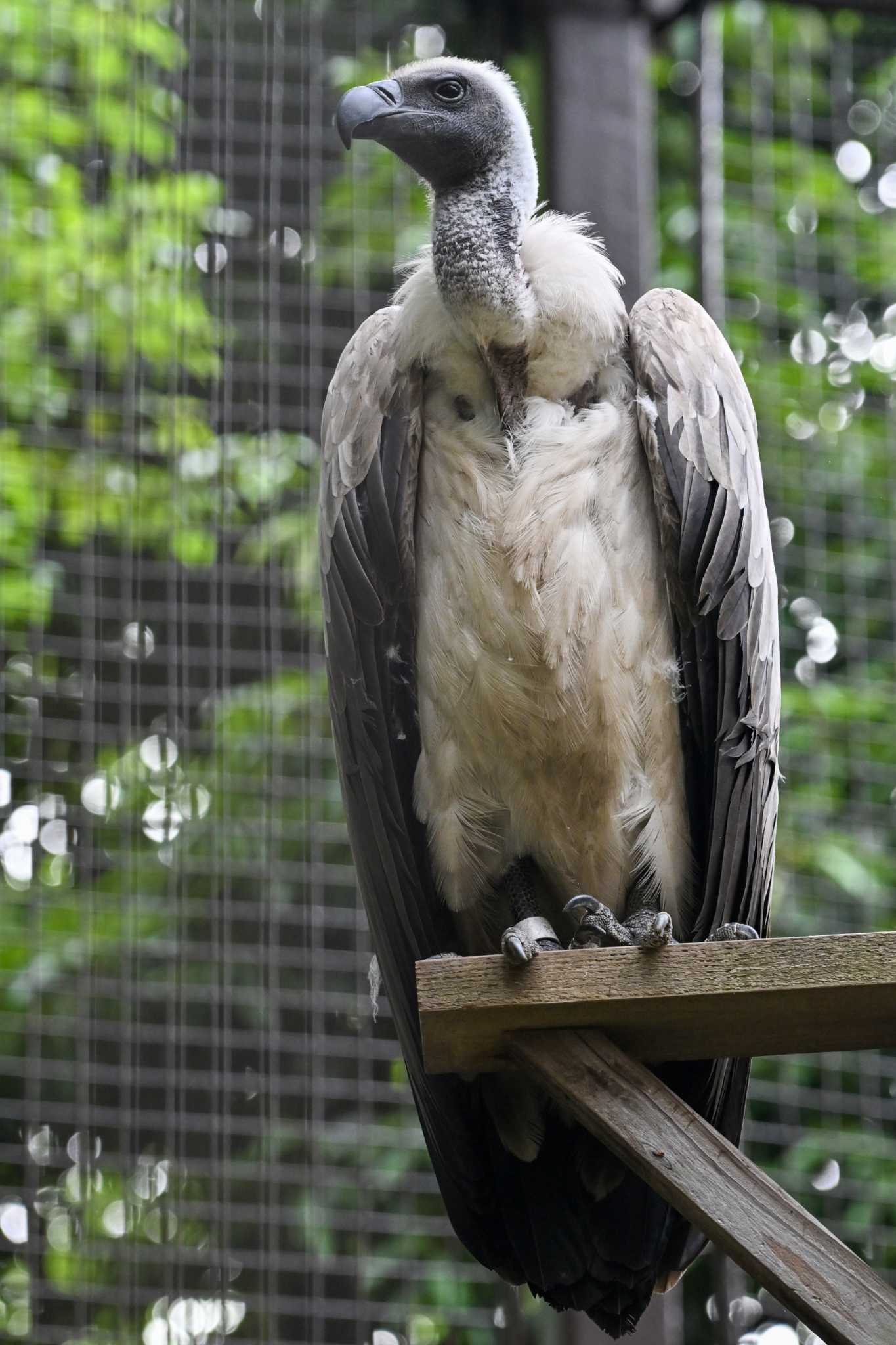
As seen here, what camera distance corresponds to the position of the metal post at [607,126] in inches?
166

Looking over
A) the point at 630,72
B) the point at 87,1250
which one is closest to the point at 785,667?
the point at 630,72

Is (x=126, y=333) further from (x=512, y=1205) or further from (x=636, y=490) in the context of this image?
(x=512, y=1205)

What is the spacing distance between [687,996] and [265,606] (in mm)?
2729

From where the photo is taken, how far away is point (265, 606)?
4.90 metres

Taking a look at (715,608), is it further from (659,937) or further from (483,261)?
(659,937)

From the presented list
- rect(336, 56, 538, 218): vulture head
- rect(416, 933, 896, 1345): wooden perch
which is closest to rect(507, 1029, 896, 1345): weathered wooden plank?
rect(416, 933, 896, 1345): wooden perch

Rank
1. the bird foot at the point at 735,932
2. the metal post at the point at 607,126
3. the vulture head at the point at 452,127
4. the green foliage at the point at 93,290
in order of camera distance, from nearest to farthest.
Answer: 1. the bird foot at the point at 735,932
2. the vulture head at the point at 452,127
3. the metal post at the point at 607,126
4. the green foliage at the point at 93,290

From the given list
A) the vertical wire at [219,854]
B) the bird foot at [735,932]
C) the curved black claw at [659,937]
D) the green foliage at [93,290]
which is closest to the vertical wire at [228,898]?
the vertical wire at [219,854]

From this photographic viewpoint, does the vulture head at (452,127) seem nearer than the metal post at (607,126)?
Yes

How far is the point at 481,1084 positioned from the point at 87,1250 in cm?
163

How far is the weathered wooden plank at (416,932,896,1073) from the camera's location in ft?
7.61

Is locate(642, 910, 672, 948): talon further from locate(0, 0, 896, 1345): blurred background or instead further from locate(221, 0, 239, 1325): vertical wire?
locate(221, 0, 239, 1325): vertical wire

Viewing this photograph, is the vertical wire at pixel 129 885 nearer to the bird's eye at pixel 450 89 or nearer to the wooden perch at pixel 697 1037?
the bird's eye at pixel 450 89

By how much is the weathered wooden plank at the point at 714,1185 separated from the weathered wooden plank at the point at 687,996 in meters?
0.06
